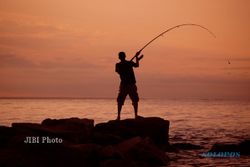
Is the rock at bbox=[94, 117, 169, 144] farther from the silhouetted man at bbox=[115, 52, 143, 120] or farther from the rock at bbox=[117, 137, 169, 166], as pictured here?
the rock at bbox=[117, 137, 169, 166]

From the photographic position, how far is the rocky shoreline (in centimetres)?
988

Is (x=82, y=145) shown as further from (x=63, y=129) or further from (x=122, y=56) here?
(x=122, y=56)

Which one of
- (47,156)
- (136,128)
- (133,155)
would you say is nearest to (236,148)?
(136,128)

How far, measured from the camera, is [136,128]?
48.3 feet

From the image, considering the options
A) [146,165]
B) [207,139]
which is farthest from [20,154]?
[207,139]

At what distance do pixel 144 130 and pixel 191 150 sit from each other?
3067mm

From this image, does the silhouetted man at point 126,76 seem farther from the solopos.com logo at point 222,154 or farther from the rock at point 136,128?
the solopos.com logo at point 222,154

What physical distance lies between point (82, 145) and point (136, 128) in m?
4.41

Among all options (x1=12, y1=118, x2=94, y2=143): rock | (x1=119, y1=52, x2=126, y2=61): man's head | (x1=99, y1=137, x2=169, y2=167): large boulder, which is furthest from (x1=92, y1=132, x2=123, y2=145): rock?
(x1=119, y1=52, x2=126, y2=61): man's head

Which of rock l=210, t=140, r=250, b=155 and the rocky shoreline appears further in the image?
rock l=210, t=140, r=250, b=155

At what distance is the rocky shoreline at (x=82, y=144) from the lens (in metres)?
9.88

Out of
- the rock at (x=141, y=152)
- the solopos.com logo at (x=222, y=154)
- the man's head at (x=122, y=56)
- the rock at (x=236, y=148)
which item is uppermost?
the man's head at (x=122, y=56)

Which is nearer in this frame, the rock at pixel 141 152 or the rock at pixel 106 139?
the rock at pixel 141 152

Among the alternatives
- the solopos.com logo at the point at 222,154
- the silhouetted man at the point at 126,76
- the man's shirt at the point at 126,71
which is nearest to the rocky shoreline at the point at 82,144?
the solopos.com logo at the point at 222,154
